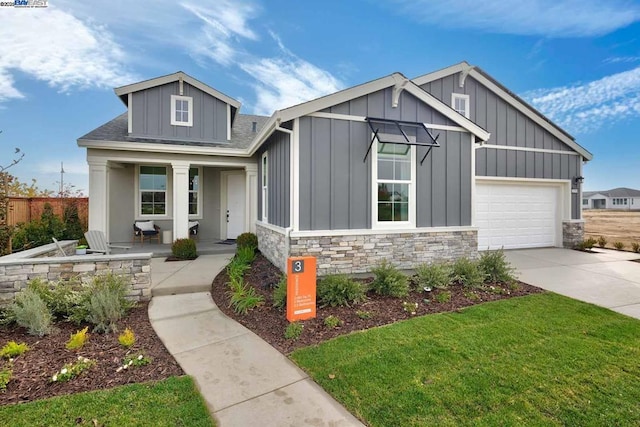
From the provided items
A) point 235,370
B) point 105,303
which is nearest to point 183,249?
point 105,303

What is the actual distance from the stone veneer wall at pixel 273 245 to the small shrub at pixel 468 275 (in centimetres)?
342

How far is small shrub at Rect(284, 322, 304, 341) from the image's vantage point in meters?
3.76

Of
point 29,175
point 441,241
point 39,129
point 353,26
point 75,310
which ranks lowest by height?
point 75,310

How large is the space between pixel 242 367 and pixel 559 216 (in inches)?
469

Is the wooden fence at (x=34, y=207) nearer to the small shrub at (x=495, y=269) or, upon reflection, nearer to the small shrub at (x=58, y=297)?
the small shrub at (x=58, y=297)

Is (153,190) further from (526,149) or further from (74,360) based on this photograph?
(526,149)

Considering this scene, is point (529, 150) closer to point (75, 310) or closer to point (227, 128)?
point (227, 128)

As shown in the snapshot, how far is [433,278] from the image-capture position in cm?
553

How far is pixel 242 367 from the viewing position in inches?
123

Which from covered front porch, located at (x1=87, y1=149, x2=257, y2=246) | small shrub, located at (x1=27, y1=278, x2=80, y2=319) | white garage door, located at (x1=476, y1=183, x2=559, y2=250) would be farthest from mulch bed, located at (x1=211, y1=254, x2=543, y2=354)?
white garage door, located at (x1=476, y1=183, x2=559, y2=250)

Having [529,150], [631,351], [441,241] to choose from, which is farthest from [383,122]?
[529,150]

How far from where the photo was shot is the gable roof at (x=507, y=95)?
961 cm

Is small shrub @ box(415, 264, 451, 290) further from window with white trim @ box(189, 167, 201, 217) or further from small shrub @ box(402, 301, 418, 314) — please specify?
window with white trim @ box(189, 167, 201, 217)

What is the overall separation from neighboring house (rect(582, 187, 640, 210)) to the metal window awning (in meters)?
54.6
